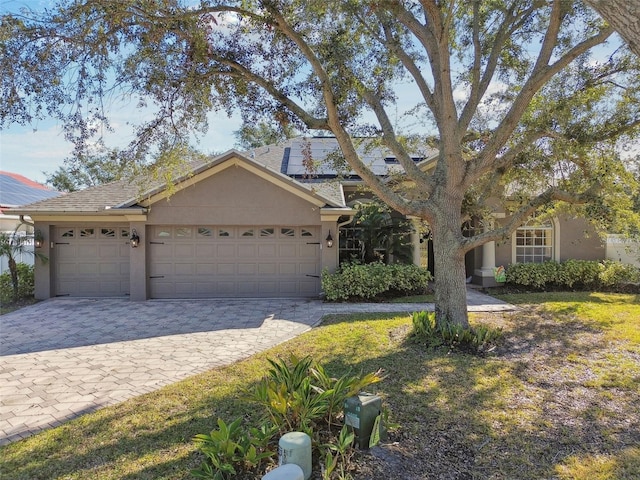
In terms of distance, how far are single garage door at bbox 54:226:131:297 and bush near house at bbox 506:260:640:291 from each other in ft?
42.1

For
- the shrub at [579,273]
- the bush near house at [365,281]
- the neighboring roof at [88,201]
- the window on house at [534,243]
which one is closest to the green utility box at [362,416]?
the bush near house at [365,281]

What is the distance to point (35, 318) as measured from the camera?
390 inches

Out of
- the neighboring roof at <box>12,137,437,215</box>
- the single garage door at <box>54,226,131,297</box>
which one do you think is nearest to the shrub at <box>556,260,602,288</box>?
the neighboring roof at <box>12,137,437,215</box>

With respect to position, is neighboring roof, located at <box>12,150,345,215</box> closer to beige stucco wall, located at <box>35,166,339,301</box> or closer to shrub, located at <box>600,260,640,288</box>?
beige stucco wall, located at <box>35,166,339,301</box>

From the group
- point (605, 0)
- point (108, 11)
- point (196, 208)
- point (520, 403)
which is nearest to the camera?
point (605, 0)

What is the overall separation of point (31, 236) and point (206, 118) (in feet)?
28.4

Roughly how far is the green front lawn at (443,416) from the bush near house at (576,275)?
19.0 ft

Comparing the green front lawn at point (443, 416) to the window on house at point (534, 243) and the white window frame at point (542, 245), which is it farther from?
the window on house at point (534, 243)

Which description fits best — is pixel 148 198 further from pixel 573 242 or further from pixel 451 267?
pixel 573 242

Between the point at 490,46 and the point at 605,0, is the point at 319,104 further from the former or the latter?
the point at 605,0

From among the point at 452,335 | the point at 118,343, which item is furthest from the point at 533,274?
the point at 118,343

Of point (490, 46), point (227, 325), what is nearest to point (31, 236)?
point (227, 325)

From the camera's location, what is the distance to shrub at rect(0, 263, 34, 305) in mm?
12172

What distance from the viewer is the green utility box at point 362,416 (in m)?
3.66
